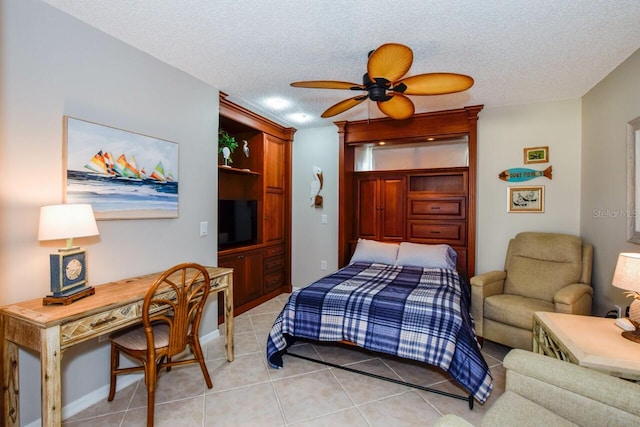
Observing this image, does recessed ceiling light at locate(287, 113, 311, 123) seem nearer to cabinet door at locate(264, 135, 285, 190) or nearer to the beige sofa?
cabinet door at locate(264, 135, 285, 190)

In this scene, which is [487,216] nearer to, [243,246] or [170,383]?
[243,246]

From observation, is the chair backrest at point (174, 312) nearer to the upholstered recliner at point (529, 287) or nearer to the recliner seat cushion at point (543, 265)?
the upholstered recliner at point (529, 287)

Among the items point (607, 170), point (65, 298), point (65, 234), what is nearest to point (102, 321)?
point (65, 298)

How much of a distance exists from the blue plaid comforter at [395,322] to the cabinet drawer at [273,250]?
1.61m

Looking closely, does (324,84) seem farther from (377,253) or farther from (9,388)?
(9,388)

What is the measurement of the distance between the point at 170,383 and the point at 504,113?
165 inches

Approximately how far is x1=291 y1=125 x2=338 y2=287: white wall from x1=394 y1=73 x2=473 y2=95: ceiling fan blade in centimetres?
233

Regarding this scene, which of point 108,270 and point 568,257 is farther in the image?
point 568,257

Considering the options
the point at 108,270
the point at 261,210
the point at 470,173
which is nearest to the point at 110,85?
the point at 108,270

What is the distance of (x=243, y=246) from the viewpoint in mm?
3969

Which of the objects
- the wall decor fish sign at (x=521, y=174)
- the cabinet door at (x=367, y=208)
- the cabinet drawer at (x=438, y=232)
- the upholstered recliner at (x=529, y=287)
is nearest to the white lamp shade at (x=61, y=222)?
the upholstered recliner at (x=529, y=287)

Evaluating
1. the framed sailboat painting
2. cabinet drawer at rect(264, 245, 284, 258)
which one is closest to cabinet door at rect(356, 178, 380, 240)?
cabinet drawer at rect(264, 245, 284, 258)

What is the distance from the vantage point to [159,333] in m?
2.10

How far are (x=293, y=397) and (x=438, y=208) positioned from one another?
2.86 metres
